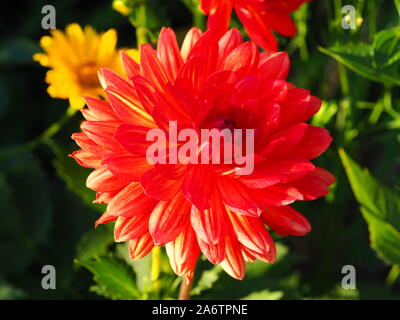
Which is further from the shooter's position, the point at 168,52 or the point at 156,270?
the point at 156,270

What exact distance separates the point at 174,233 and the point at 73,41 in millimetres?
671

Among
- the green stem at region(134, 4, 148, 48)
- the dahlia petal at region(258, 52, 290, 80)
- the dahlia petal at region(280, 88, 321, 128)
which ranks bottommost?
the dahlia petal at region(280, 88, 321, 128)

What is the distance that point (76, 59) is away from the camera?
1253mm

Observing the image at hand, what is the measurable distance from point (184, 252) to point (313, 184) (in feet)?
0.62

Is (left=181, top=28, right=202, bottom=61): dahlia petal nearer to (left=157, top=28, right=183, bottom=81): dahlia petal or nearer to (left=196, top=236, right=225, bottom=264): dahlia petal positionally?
(left=157, top=28, right=183, bottom=81): dahlia petal

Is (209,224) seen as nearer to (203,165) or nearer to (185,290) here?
(203,165)

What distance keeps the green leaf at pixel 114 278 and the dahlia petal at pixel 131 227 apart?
14 cm

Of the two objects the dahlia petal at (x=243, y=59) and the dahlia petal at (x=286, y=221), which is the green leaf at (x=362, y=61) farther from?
the dahlia petal at (x=286, y=221)

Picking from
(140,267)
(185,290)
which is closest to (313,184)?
(185,290)

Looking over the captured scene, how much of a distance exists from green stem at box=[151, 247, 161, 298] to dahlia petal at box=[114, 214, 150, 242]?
162 millimetres

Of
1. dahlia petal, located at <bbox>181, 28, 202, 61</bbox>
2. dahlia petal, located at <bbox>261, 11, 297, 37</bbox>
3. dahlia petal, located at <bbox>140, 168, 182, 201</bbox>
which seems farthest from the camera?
dahlia petal, located at <bbox>261, 11, 297, 37</bbox>

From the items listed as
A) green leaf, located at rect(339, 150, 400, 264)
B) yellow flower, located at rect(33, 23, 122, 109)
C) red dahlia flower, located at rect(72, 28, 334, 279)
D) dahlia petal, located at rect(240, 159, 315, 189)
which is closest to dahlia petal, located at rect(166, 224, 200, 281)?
red dahlia flower, located at rect(72, 28, 334, 279)

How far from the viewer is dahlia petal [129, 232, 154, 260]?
761 mm
